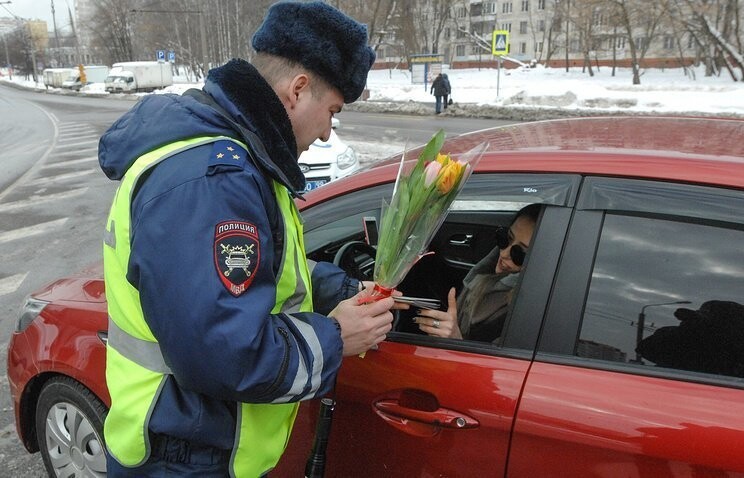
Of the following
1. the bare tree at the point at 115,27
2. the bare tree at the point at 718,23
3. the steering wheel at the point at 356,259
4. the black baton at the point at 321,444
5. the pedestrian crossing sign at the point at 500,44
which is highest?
the bare tree at the point at 115,27

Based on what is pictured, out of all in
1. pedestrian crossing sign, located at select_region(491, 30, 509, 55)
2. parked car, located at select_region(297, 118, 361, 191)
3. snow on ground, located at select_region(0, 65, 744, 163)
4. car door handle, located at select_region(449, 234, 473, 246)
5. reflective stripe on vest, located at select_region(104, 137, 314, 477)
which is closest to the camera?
reflective stripe on vest, located at select_region(104, 137, 314, 477)

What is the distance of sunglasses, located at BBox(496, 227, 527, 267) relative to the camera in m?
2.08

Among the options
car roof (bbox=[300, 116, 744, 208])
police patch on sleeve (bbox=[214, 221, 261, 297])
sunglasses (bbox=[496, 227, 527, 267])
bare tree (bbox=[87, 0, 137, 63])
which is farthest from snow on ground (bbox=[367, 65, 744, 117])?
bare tree (bbox=[87, 0, 137, 63])

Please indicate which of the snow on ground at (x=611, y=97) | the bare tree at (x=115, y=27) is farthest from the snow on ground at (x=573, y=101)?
the bare tree at (x=115, y=27)

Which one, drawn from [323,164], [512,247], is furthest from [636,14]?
[512,247]

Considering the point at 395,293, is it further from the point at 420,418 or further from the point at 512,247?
the point at 512,247

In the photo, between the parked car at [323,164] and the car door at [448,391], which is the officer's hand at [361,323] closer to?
the car door at [448,391]

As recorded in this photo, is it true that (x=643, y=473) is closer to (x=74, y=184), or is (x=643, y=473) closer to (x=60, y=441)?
(x=60, y=441)

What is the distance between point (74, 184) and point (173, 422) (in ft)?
34.8

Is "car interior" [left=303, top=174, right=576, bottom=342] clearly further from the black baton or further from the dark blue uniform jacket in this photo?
the dark blue uniform jacket

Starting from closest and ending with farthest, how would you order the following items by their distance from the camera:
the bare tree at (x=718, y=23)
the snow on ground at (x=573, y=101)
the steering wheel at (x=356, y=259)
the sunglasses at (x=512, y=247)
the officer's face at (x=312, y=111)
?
the officer's face at (x=312, y=111) → the sunglasses at (x=512, y=247) → the steering wheel at (x=356, y=259) → the snow on ground at (x=573, y=101) → the bare tree at (x=718, y=23)

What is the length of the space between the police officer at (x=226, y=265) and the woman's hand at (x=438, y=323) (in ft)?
1.37

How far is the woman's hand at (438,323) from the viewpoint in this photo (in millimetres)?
1975

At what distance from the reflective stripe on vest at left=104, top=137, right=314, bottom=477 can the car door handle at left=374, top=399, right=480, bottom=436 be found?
364 millimetres
